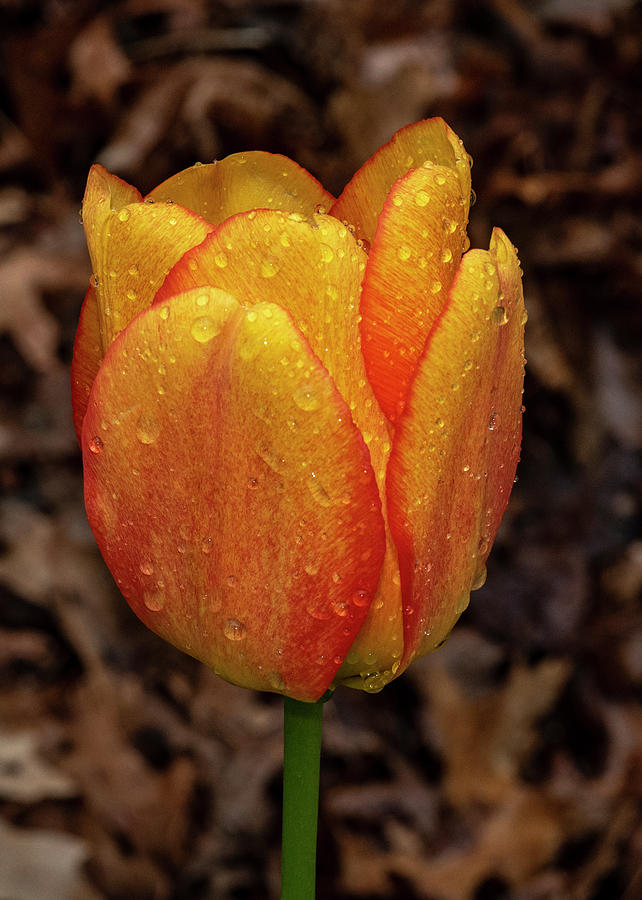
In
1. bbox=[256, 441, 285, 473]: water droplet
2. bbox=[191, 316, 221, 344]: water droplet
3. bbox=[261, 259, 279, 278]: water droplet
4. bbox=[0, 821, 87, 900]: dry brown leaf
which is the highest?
bbox=[261, 259, 279, 278]: water droplet

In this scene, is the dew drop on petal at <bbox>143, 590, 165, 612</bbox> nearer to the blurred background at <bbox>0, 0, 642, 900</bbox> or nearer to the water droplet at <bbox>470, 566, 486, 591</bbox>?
the water droplet at <bbox>470, 566, 486, 591</bbox>

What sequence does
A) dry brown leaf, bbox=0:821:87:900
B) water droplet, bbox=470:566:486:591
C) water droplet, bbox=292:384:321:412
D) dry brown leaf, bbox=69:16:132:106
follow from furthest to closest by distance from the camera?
dry brown leaf, bbox=69:16:132:106, dry brown leaf, bbox=0:821:87:900, water droplet, bbox=470:566:486:591, water droplet, bbox=292:384:321:412

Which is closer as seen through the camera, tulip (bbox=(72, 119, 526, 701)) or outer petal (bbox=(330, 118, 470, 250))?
tulip (bbox=(72, 119, 526, 701))

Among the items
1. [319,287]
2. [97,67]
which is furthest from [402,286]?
[97,67]

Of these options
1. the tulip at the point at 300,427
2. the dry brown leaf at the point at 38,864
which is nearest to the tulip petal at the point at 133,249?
the tulip at the point at 300,427

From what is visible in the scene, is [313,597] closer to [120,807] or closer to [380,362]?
[380,362]

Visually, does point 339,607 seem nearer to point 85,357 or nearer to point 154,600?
point 154,600

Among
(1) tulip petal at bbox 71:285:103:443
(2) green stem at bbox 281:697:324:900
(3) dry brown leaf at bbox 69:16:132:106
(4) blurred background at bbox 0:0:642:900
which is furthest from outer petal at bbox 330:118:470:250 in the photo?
(3) dry brown leaf at bbox 69:16:132:106
